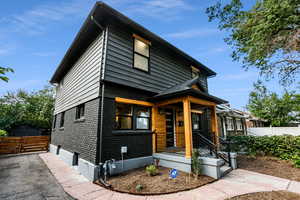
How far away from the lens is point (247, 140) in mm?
8500

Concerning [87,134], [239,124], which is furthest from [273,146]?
[239,124]

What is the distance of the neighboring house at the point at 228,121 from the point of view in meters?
12.6

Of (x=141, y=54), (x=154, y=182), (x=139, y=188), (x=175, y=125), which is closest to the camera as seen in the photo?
(x=139, y=188)

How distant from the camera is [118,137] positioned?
519cm

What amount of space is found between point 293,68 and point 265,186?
7.17 meters

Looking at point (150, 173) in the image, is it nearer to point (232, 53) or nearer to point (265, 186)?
point (265, 186)

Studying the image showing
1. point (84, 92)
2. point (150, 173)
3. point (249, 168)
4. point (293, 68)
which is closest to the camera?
point (150, 173)

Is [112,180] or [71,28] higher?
[71,28]

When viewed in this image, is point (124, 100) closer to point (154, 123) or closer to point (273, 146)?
point (154, 123)

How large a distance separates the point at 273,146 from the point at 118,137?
8.33m

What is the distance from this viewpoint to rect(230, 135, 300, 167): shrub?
6586 millimetres

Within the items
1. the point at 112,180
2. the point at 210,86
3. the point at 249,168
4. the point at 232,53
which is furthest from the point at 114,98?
the point at 210,86

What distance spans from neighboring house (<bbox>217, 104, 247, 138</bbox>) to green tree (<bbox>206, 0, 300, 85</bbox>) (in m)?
5.18

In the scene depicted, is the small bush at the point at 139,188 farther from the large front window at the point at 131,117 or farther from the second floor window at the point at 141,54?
the second floor window at the point at 141,54
